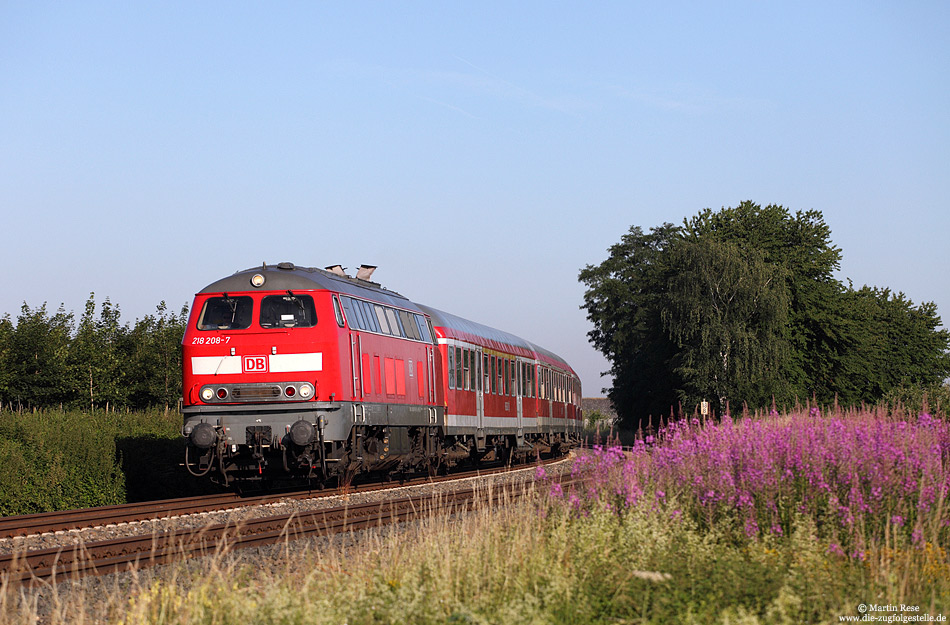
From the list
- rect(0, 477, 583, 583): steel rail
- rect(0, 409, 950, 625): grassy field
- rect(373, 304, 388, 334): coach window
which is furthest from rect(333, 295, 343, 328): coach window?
rect(0, 409, 950, 625): grassy field

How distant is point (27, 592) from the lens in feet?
27.7

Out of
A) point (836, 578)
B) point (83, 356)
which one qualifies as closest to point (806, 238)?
point (83, 356)

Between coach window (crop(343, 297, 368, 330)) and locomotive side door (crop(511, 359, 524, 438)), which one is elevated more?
coach window (crop(343, 297, 368, 330))

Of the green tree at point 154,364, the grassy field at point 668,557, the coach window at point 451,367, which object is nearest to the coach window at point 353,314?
the coach window at point 451,367

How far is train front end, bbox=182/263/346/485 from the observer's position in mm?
16188

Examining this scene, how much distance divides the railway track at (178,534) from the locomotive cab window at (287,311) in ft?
9.16

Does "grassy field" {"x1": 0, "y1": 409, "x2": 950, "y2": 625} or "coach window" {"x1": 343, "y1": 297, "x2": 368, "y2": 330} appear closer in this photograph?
"grassy field" {"x1": 0, "y1": 409, "x2": 950, "y2": 625}

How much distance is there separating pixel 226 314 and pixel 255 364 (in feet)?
3.41

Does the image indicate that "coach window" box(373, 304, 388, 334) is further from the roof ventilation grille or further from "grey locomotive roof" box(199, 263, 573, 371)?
the roof ventilation grille

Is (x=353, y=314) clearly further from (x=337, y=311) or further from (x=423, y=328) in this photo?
(x=423, y=328)

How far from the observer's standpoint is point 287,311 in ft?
55.1

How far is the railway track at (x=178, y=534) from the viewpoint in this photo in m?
9.41

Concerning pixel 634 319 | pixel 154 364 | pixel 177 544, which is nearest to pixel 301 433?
pixel 177 544

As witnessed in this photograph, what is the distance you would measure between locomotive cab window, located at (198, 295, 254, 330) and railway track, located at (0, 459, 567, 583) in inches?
109
